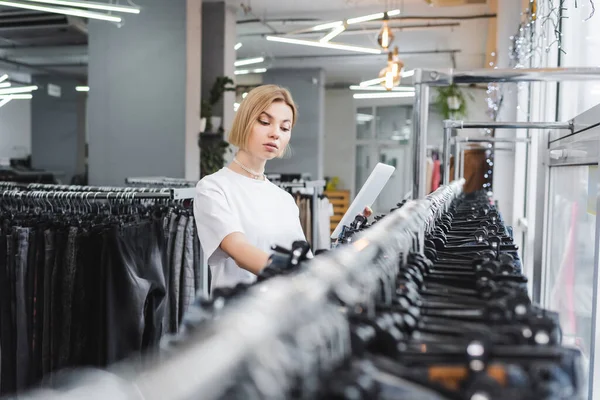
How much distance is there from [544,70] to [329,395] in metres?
1.17

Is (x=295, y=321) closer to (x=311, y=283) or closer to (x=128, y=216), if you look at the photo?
A: (x=311, y=283)

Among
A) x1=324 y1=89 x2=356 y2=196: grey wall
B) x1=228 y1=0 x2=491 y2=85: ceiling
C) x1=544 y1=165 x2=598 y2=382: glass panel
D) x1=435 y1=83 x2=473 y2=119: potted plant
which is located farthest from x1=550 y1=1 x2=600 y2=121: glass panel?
x1=324 y1=89 x2=356 y2=196: grey wall

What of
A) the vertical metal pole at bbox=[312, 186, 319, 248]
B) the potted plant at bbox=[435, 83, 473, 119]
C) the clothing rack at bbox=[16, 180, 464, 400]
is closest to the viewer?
the clothing rack at bbox=[16, 180, 464, 400]

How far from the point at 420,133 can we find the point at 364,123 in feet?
51.4

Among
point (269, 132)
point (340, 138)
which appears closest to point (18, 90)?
point (269, 132)

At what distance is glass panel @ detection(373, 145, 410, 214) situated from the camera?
56.2 ft

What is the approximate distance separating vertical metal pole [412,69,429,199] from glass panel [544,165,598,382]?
3.26 ft

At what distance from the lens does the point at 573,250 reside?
9.34ft

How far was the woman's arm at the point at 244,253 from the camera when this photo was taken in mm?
1803

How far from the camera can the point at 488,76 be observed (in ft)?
5.03

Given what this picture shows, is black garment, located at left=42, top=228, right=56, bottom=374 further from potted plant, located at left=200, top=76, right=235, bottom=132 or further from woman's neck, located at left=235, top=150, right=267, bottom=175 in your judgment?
potted plant, located at left=200, top=76, right=235, bottom=132

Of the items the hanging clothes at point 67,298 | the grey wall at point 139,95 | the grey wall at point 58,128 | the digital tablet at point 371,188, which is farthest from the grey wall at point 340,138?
the hanging clothes at point 67,298

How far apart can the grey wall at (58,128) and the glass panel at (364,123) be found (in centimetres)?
917

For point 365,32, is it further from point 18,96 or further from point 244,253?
point 244,253
